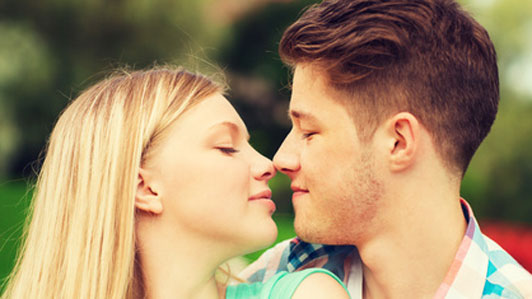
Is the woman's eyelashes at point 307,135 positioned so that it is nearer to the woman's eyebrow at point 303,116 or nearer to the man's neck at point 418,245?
the woman's eyebrow at point 303,116

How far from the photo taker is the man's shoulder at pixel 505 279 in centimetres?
192

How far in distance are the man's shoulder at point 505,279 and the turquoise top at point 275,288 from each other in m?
0.48

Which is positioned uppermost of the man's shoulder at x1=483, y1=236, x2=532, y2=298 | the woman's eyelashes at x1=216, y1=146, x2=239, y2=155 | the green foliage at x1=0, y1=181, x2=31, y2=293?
the woman's eyelashes at x1=216, y1=146, x2=239, y2=155

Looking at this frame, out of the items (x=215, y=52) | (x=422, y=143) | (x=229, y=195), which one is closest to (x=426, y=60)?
(x=422, y=143)

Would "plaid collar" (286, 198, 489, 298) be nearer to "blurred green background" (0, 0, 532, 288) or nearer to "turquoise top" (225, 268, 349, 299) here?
"turquoise top" (225, 268, 349, 299)

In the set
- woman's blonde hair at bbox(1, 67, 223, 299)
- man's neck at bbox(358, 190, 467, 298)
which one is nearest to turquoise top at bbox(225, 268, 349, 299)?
man's neck at bbox(358, 190, 467, 298)

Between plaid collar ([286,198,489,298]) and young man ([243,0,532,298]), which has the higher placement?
young man ([243,0,532,298])

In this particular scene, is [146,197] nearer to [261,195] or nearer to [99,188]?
[99,188]

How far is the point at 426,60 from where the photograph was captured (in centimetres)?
217

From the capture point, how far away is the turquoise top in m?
1.95

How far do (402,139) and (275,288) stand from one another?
27.0 inches

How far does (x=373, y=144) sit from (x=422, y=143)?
172 mm

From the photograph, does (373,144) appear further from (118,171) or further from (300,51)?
(118,171)

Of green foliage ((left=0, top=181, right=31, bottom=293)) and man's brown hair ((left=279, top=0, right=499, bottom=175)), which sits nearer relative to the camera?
man's brown hair ((left=279, top=0, right=499, bottom=175))
